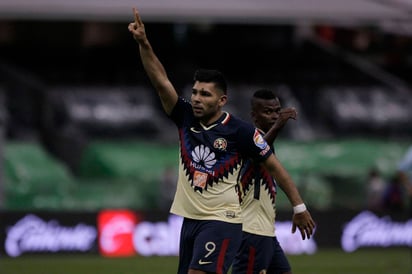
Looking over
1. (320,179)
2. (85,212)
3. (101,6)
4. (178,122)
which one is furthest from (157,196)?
(178,122)

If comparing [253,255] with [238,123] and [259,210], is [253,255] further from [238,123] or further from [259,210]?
[238,123]

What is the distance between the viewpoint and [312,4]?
20.0m

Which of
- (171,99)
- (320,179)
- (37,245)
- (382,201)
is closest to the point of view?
(171,99)

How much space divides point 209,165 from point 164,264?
10568 mm

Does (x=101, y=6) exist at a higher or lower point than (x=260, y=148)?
higher

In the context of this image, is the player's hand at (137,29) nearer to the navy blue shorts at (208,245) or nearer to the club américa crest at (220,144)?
the club américa crest at (220,144)

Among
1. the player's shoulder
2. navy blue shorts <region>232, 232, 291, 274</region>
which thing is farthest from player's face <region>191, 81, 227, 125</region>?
navy blue shorts <region>232, 232, 291, 274</region>

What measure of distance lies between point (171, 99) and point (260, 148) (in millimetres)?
823

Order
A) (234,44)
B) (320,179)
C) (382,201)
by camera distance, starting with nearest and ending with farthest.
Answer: (382,201)
(320,179)
(234,44)

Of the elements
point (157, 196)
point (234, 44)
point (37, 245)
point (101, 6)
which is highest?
point (234, 44)

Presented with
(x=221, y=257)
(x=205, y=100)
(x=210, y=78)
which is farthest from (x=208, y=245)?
(x=210, y=78)

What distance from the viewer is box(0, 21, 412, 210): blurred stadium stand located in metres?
27.3

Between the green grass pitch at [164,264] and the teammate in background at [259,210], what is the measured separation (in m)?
7.76

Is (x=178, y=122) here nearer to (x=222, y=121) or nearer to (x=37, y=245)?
(x=222, y=121)
